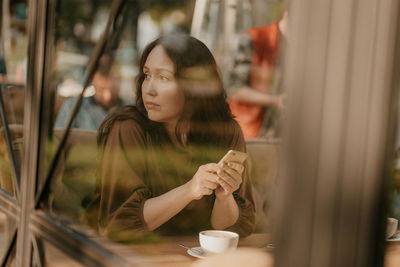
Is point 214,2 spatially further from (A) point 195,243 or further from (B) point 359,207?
(B) point 359,207

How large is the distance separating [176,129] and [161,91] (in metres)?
0.12

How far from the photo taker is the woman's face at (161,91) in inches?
59.4

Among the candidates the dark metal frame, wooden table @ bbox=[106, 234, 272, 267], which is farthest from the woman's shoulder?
wooden table @ bbox=[106, 234, 272, 267]

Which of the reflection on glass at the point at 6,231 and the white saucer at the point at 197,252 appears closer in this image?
the white saucer at the point at 197,252

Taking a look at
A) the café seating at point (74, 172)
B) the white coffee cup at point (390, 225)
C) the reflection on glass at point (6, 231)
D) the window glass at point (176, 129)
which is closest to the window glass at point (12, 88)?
the reflection on glass at point (6, 231)

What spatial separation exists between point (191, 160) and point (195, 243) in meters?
0.24

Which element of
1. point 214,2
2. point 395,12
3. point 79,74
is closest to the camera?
point 395,12

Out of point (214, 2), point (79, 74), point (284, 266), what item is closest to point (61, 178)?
point (79, 74)

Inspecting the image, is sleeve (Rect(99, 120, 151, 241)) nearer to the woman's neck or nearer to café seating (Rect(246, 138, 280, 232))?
the woman's neck

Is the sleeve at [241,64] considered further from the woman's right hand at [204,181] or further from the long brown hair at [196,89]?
the woman's right hand at [204,181]

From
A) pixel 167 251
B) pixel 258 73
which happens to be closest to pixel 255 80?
pixel 258 73

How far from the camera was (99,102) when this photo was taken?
1.80 meters

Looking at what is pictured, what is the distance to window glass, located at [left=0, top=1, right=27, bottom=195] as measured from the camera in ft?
7.47

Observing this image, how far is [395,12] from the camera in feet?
2.36
